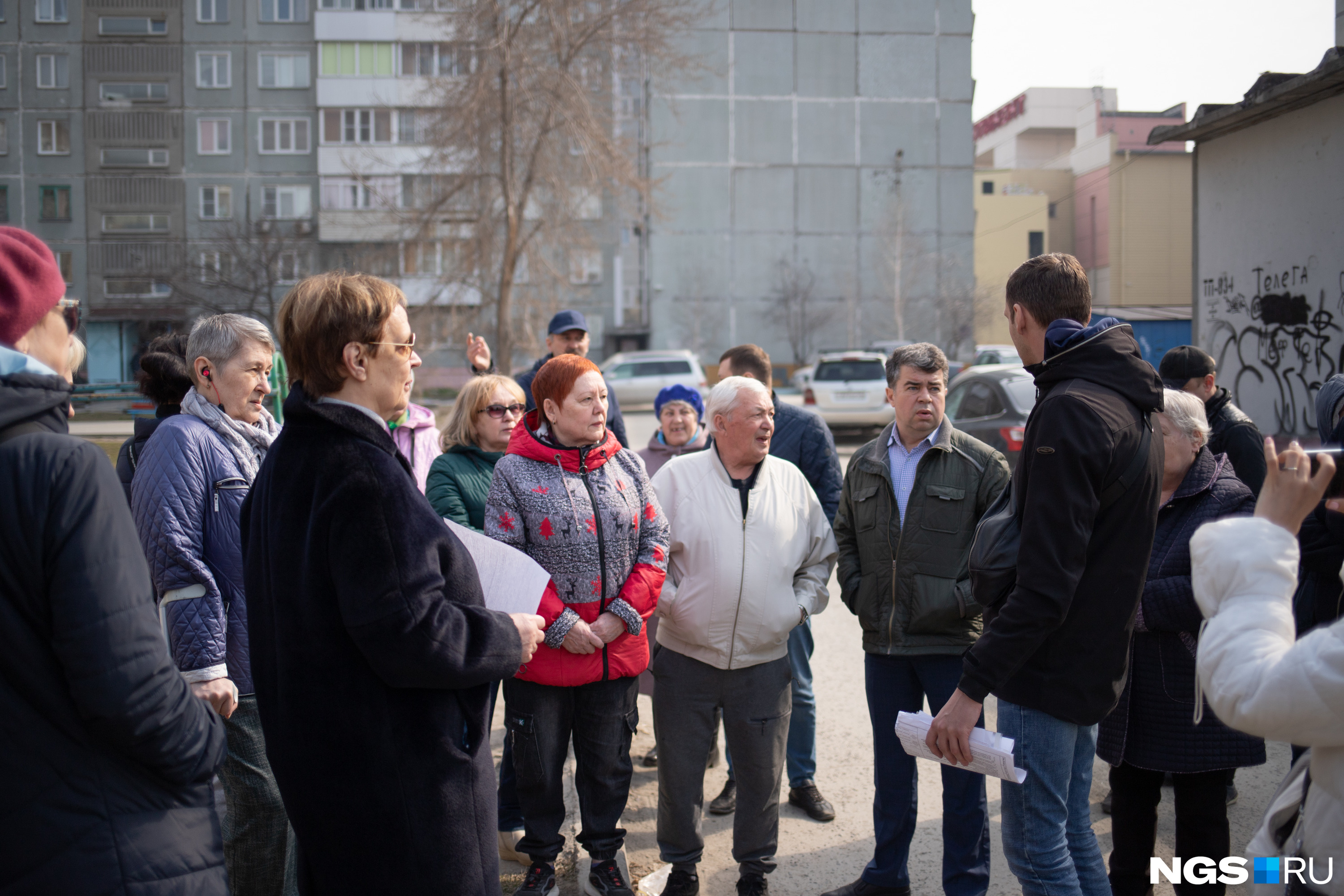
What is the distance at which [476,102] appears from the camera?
17750mm

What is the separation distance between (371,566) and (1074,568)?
1.77 meters

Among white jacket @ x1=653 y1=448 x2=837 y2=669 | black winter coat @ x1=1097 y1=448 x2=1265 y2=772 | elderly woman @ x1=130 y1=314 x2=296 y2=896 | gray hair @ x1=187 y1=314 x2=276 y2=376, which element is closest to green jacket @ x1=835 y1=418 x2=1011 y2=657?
white jacket @ x1=653 y1=448 x2=837 y2=669

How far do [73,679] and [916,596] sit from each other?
8.81 ft

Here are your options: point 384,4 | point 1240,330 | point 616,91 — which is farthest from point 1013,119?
point 1240,330

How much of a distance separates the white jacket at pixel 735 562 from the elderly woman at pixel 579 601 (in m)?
0.19

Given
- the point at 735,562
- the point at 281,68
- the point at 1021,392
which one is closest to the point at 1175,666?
the point at 735,562

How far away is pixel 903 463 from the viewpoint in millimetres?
3709

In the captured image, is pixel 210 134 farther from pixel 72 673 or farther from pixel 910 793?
pixel 72 673

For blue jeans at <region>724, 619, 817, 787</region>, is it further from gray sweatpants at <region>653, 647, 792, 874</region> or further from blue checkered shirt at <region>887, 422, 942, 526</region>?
blue checkered shirt at <region>887, 422, 942, 526</region>

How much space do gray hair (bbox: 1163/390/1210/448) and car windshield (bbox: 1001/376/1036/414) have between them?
7273 millimetres

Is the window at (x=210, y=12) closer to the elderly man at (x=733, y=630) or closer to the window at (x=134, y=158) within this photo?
the window at (x=134, y=158)

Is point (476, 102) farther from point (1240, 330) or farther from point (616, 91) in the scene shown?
point (1240, 330)

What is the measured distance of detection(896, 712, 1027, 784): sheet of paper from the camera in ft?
8.32

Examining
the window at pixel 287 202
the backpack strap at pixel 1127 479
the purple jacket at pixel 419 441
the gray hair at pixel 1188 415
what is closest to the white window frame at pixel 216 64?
the window at pixel 287 202
